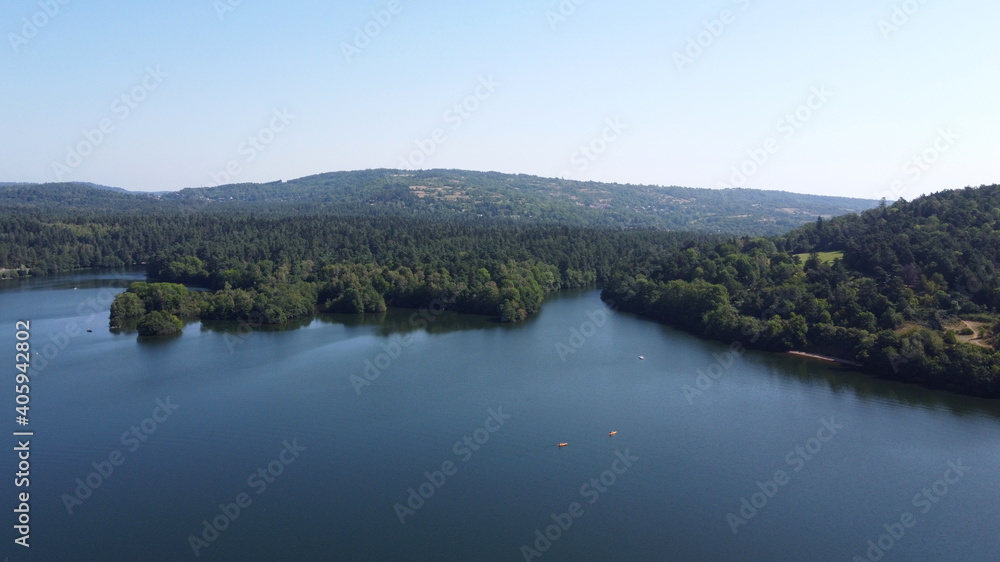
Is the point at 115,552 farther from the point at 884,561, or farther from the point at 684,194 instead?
the point at 684,194

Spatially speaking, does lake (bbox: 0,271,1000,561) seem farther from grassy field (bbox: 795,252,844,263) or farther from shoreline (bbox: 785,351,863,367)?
grassy field (bbox: 795,252,844,263)

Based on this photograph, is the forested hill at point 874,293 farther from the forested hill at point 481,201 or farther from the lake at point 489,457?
the forested hill at point 481,201

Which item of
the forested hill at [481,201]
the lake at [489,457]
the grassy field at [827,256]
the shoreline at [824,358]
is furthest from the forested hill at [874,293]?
the forested hill at [481,201]

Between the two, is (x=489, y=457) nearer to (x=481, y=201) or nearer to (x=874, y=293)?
(x=874, y=293)

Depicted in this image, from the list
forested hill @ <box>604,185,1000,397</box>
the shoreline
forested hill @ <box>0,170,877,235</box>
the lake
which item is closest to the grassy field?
forested hill @ <box>604,185,1000,397</box>

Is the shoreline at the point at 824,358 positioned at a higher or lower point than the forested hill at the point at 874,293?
lower

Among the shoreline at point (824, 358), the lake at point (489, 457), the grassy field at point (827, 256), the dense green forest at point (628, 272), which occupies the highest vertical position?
the grassy field at point (827, 256)

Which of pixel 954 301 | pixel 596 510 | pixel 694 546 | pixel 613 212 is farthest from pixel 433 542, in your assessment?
pixel 613 212

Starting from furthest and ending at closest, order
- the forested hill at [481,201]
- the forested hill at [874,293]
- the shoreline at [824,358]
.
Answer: the forested hill at [481,201], the shoreline at [824,358], the forested hill at [874,293]
